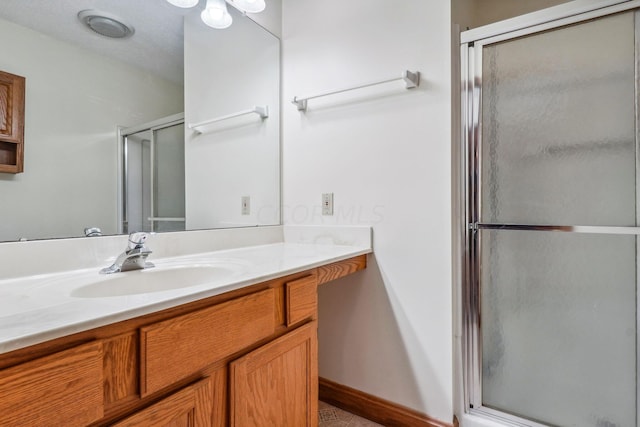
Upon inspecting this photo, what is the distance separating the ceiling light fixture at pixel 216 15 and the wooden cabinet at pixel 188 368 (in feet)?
4.01

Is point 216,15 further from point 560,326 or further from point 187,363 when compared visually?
point 560,326

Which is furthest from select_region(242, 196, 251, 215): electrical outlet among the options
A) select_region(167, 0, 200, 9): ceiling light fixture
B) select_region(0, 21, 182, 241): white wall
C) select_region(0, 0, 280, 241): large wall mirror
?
select_region(167, 0, 200, 9): ceiling light fixture

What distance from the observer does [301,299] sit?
1.11m

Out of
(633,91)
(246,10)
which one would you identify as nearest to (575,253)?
(633,91)

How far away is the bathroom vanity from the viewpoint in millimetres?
542

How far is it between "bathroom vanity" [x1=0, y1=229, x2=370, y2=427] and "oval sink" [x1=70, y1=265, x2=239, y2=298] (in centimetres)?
4

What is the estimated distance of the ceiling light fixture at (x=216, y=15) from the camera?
4.98 ft

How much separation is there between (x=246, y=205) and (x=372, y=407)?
113 cm

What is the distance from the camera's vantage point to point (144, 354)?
669mm

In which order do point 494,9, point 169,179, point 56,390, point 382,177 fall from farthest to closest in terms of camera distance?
point 494,9 → point 382,177 → point 169,179 → point 56,390

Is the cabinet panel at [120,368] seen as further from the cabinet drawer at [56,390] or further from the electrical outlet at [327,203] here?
the electrical outlet at [327,203]

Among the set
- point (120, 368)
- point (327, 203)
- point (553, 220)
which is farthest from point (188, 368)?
point (553, 220)

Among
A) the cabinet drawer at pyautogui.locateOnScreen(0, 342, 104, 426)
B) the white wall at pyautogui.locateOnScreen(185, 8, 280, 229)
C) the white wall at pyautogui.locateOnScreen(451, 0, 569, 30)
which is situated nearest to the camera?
the cabinet drawer at pyautogui.locateOnScreen(0, 342, 104, 426)

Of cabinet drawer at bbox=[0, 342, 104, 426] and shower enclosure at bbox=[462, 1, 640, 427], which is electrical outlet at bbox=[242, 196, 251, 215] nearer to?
shower enclosure at bbox=[462, 1, 640, 427]
